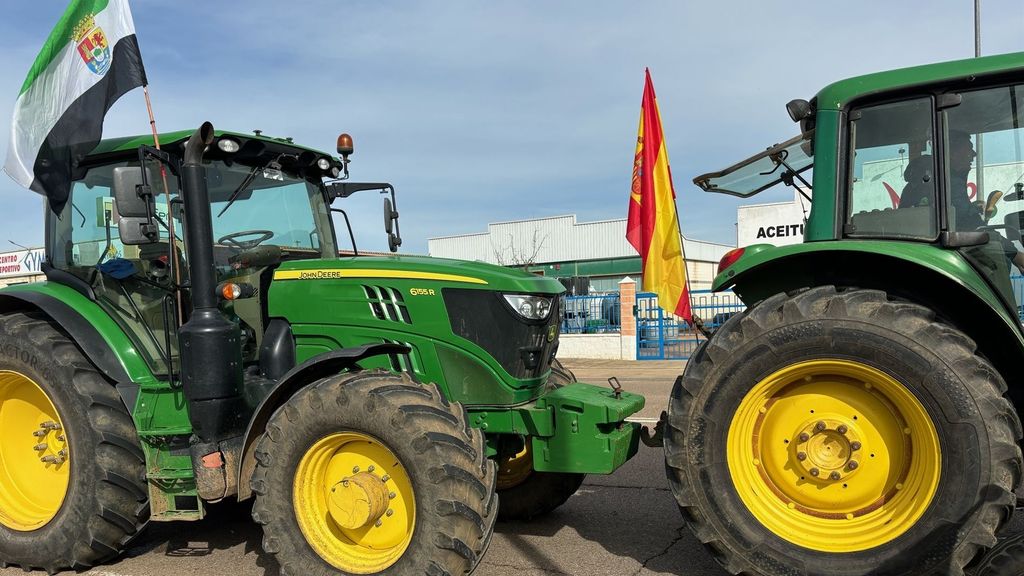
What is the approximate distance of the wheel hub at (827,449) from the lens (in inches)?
131

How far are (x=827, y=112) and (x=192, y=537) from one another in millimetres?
4265

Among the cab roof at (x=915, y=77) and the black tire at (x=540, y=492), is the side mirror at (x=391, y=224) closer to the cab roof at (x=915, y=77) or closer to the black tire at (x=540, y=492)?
the black tire at (x=540, y=492)

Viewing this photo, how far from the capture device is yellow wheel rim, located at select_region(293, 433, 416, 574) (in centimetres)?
344

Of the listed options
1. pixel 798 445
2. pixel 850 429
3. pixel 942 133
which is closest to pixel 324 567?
pixel 798 445

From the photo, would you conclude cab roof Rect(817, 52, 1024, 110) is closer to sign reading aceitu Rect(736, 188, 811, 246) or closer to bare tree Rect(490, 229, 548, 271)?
sign reading aceitu Rect(736, 188, 811, 246)

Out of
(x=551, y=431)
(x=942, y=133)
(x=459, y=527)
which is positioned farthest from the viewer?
(x=551, y=431)

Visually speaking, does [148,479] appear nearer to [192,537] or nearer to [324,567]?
[192,537]

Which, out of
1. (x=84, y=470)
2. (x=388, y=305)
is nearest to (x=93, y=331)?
(x=84, y=470)

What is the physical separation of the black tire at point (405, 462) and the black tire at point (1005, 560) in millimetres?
1890

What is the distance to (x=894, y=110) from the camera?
3545 mm

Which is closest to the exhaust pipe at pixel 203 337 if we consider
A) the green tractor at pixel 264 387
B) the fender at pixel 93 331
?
the green tractor at pixel 264 387

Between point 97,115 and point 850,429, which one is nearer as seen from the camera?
point 850,429

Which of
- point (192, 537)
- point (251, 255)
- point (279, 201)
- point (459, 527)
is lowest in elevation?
point (192, 537)

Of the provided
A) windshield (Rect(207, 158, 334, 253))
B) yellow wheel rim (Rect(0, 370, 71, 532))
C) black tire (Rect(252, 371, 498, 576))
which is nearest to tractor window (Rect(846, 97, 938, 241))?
black tire (Rect(252, 371, 498, 576))
